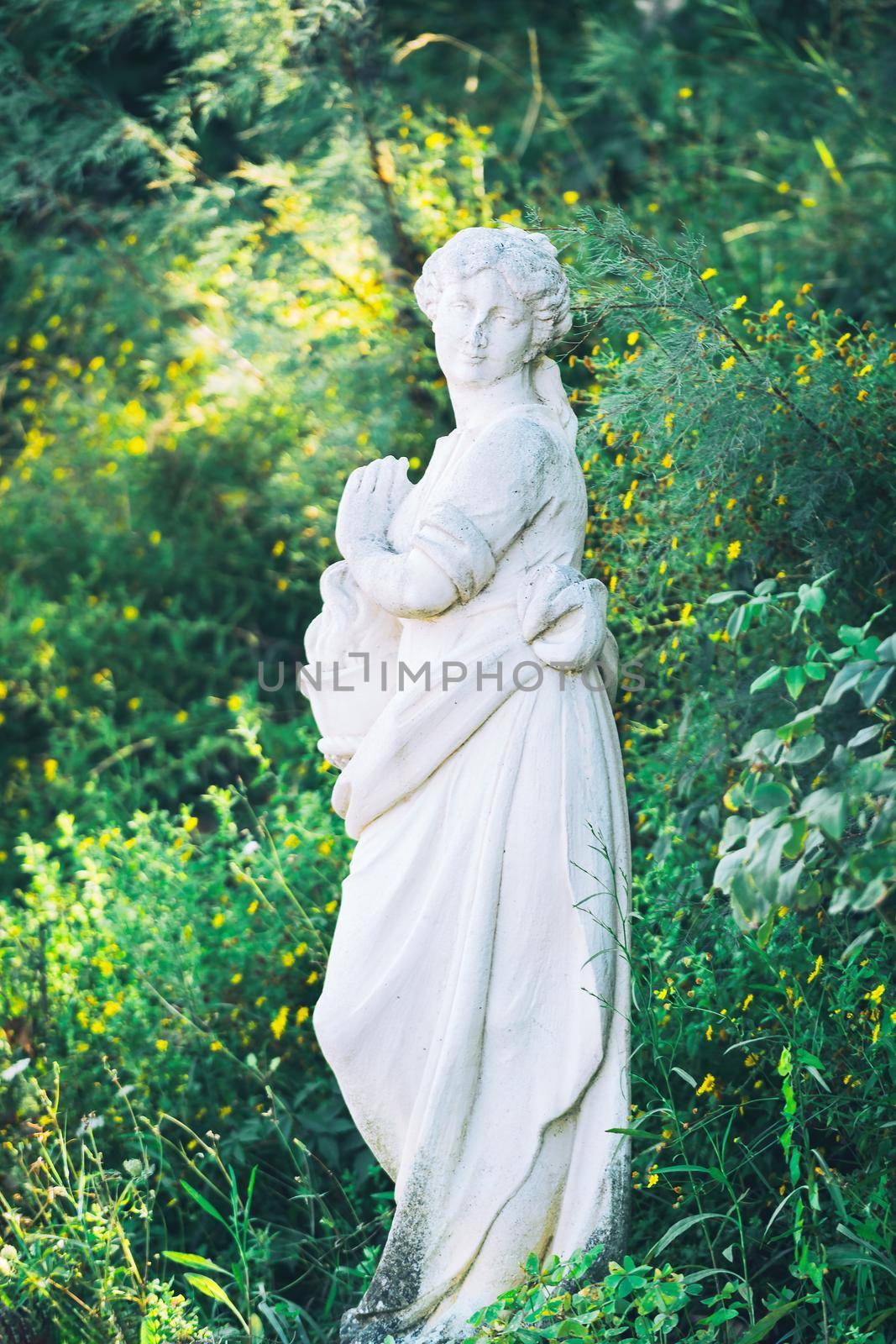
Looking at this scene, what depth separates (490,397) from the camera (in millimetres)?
3133

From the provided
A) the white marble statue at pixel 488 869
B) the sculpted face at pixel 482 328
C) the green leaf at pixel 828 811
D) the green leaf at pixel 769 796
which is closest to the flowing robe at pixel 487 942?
the white marble statue at pixel 488 869

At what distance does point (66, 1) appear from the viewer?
6.42m

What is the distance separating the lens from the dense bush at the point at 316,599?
3383 millimetres

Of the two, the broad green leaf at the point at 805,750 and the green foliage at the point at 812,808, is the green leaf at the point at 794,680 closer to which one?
the green foliage at the point at 812,808

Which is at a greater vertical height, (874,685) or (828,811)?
(874,685)

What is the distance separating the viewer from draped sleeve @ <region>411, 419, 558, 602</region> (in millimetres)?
2979

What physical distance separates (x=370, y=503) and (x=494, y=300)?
48 centimetres

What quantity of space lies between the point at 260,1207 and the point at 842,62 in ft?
18.4

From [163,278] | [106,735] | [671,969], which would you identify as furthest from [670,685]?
[163,278]

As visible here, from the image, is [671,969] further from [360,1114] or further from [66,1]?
[66,1]

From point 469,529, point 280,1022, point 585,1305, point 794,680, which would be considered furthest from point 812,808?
point 280,1022

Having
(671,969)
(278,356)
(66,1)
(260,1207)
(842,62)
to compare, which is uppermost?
(66,1)

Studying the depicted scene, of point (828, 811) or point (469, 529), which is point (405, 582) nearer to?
point (469, 529)

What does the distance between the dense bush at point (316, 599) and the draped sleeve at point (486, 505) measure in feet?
1.85
